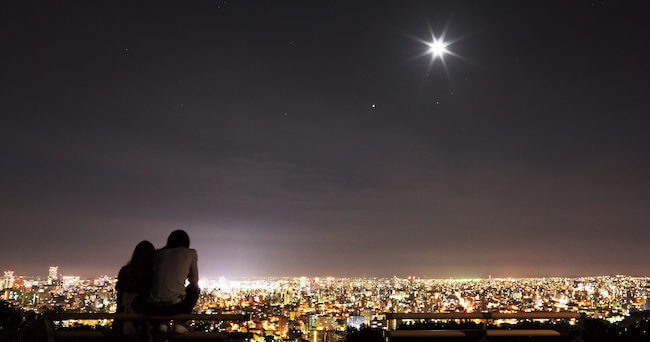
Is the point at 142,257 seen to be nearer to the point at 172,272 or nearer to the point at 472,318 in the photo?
Result: the point at 172,272

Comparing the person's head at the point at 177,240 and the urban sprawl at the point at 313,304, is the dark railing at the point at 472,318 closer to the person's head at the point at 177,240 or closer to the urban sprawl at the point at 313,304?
the urban sprawl at the point at 313,304

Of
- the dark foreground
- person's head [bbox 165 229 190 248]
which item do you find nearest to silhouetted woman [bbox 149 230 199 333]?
person's head [bbox 165 229 190 248]

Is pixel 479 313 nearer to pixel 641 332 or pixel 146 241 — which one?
pixel 146 241

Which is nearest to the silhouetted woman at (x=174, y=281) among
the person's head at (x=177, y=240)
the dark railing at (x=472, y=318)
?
the person's head at (x=177, y=240)

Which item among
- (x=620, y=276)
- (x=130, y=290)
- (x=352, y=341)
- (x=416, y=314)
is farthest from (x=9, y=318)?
(x=620, y=276)

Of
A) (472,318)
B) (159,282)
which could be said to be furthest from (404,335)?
(159,282)

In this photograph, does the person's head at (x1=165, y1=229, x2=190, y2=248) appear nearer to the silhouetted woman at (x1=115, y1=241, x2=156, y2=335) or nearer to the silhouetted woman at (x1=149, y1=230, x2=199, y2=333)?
the silhouetted woman at (x1=149, y1=230, x2=199, y2=333)
